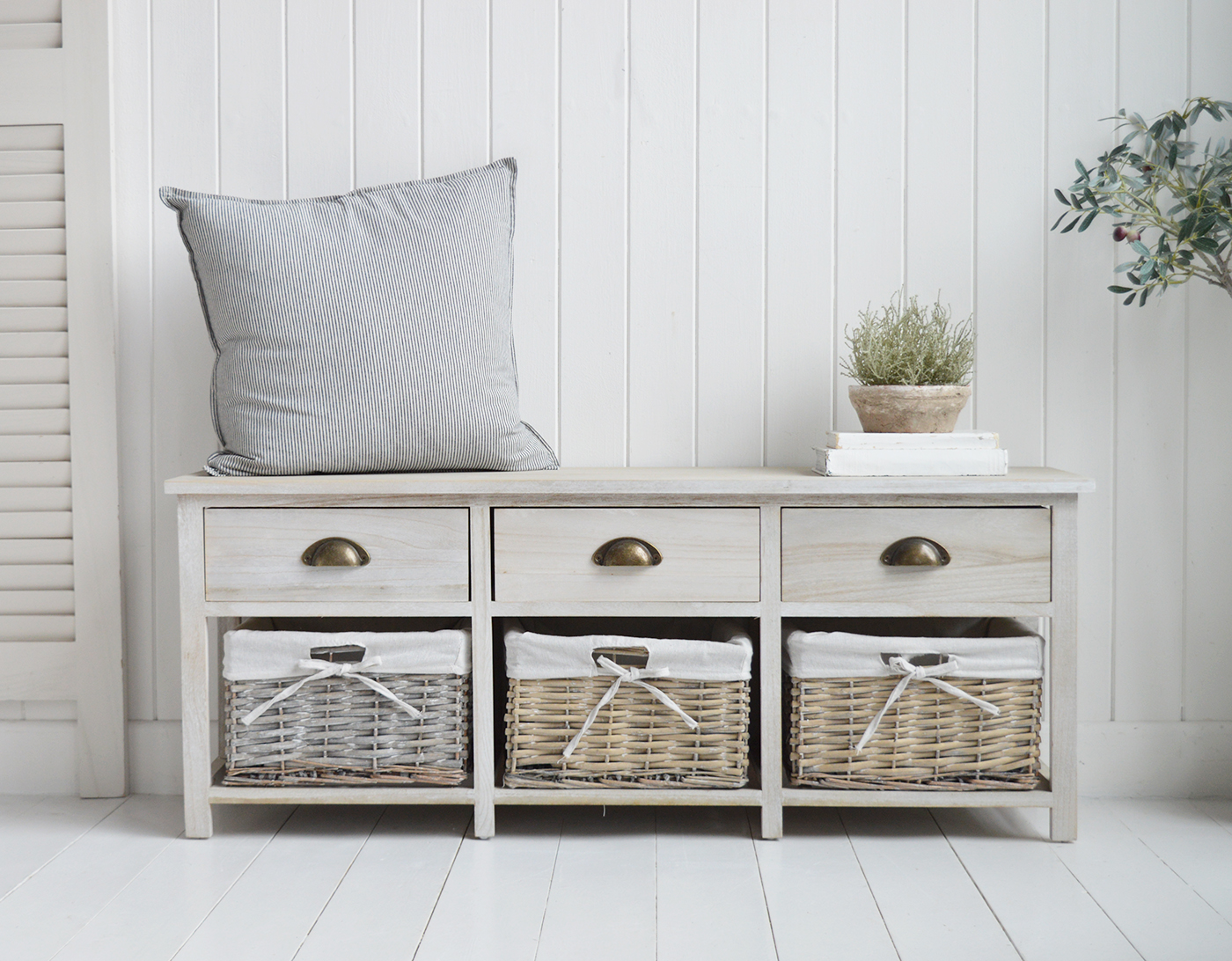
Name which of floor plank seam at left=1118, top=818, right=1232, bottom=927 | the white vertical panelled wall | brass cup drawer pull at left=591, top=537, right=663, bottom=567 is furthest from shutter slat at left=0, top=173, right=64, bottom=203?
floor plank seam at left=1118, top=818, right=1232, bottom=927

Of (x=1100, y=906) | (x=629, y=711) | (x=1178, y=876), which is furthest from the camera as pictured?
(x=629, y=711)

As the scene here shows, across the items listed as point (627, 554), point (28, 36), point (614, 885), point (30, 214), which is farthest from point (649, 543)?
point (28, 36)

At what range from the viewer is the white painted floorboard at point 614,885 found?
1394mm

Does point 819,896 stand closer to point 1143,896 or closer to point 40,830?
point 1143,896

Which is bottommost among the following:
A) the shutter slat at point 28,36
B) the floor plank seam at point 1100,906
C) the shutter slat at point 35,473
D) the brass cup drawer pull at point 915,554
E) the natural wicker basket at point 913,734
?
the floor plank seam at point 1100,906

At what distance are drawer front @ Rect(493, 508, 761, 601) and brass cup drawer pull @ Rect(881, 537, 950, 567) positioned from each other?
21cm

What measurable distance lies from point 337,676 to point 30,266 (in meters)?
1.02

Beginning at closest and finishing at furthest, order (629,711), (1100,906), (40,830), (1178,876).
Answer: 1. (1100,906)
2. (1178,876)
3. (629,711)
4. (40,830)

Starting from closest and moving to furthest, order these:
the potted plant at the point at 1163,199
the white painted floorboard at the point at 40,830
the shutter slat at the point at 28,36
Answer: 1. the white painted floorboard at the point at 40,830
2. the potted plant at the point at 1163,199
3. the shutter slat at the point at 28,36

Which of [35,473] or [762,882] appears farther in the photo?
[35,473]

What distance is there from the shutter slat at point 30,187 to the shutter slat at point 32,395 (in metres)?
0.35

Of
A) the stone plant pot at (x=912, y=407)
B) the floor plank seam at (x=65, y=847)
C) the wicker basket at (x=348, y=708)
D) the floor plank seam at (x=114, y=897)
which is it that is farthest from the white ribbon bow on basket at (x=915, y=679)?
the floor plank seam at (x=65, y=847)

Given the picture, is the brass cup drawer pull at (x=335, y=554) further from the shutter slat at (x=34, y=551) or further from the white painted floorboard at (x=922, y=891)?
the white painted floorboard at (x=922, y=891)

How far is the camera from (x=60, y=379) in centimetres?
201
